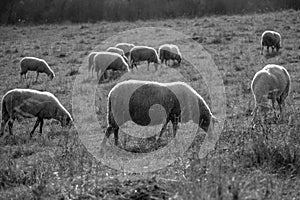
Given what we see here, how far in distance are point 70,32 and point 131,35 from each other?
5194 mm

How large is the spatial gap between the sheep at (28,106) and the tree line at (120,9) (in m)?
25.2

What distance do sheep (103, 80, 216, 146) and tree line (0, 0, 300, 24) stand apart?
26100 mm

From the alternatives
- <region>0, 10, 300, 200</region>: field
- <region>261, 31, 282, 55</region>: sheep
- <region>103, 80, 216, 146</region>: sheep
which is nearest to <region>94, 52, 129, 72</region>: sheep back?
<region>0, 10, 300, 200</region>: field

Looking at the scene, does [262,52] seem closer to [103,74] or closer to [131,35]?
[103,74]

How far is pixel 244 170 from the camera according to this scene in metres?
4.88

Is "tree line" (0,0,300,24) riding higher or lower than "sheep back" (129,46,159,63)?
higher

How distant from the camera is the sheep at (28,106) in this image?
9188 millimetres

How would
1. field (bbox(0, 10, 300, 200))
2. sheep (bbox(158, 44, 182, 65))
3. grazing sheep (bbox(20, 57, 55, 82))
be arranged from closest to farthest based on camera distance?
1. field (bbox(0, 10, 300, 200))
2. grazing sheep (bbox(20, 57, 55, 82))
3. sheep (bbox(158, 44, 182, 65))

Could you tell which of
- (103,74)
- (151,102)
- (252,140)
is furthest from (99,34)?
(252,140)

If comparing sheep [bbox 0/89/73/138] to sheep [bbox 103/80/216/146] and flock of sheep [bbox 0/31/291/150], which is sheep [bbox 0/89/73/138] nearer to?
flock of sheep [bbox 0/31/291/150]

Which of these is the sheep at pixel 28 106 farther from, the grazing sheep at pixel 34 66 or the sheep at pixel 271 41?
the sheep at pixel 271 41

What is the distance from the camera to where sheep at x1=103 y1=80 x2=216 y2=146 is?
7828 mm

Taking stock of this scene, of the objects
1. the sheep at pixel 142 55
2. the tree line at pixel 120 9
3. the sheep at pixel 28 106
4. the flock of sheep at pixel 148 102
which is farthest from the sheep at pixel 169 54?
the tree line at pixel 120 9

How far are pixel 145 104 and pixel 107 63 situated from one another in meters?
8.78
